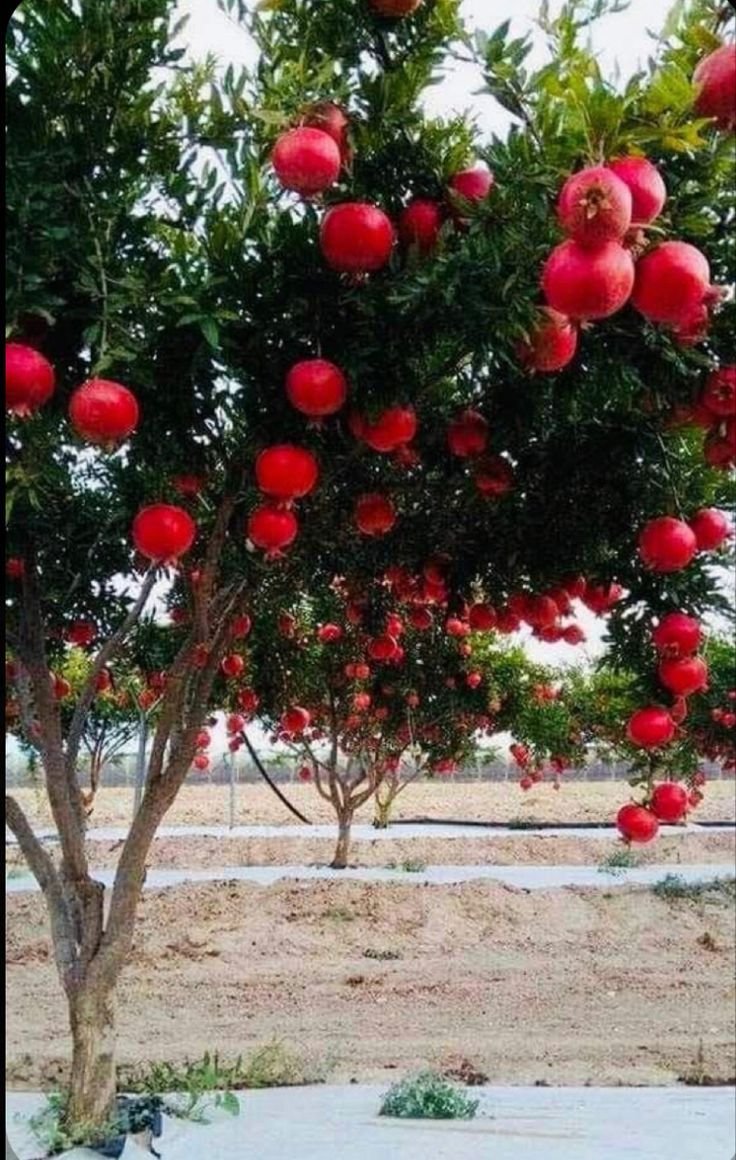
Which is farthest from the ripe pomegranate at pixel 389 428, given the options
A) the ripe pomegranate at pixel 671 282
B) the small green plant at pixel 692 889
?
the small green plant at pixel 692 889

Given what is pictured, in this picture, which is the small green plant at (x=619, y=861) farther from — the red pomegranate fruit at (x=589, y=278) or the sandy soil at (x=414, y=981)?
the red pomegranate fruit at (x=589, y=278)

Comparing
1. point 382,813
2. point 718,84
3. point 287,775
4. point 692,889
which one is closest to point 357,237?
point 718,84

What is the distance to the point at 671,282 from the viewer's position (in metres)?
1.66

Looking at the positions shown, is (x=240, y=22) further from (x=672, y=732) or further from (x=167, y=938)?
(x=167, y=938)

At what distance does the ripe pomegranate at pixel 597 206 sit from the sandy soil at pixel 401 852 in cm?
1548

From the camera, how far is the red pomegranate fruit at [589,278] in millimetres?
1538

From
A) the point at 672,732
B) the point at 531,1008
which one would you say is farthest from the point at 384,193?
the point at 531,1008

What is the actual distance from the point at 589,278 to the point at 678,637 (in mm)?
1434

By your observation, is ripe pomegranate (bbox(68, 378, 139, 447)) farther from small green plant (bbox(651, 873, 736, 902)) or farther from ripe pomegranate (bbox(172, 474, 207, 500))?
small green plant (bbox(651, 873, 736, 902))

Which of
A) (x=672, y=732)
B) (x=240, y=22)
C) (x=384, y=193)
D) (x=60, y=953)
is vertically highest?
(x=240, y=22)

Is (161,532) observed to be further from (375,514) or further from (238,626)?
(238,626)

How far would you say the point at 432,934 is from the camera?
37.0 ft

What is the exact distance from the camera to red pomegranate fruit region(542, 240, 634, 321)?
1.54 metres

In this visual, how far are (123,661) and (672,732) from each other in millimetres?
3827
